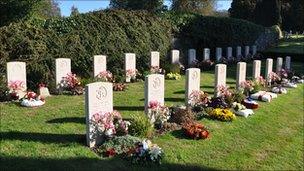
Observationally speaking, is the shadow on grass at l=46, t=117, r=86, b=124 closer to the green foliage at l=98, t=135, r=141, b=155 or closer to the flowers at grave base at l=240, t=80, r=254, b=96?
the green foliage at l=98, t=135, r=141, b=155

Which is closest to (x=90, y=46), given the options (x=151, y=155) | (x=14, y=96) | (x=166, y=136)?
(x=14, y=96)

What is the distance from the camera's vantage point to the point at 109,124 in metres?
8.99

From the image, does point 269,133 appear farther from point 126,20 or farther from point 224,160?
point 126,20

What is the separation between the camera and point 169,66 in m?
18.5

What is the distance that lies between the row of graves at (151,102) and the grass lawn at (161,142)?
12.0 inches

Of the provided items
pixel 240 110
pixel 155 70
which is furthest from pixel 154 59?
pixel 240 110

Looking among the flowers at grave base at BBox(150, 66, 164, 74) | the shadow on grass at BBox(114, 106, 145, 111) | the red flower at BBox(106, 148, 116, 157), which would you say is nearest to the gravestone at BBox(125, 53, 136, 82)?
the flowers at grave base at BBox(150, 66, 164, 74)

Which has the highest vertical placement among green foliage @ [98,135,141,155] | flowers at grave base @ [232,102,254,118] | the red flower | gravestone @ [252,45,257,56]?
gravestone @ [252,45,257,56]

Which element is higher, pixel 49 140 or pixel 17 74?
pixel 17 74

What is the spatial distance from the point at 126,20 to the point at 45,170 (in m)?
12.2

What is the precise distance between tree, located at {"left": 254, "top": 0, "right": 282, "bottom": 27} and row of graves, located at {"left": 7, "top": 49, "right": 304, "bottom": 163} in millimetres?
27536

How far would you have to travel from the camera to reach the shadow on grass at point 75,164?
7629 mm

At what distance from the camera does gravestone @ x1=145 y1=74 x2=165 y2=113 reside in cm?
1038

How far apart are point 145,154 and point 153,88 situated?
8.50ft
